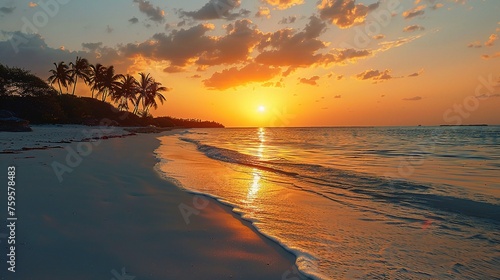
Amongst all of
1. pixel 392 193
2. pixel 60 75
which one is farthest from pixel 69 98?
pixel 392 193

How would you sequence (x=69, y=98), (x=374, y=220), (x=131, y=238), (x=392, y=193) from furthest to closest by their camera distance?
(x=69, y=98), (x=392, y=193), (x=374, y=220), (x=131, y=238)

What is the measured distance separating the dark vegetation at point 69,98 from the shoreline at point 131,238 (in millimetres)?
39023

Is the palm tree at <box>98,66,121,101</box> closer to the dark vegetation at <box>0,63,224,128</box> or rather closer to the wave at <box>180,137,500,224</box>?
the dark vegetation at <box>0,63,224,128</box>

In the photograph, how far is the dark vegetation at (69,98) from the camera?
37281mm

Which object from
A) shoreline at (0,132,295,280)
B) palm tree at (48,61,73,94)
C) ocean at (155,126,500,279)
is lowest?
ocean at (155,126,500,279)

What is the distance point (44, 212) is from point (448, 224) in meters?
7.14

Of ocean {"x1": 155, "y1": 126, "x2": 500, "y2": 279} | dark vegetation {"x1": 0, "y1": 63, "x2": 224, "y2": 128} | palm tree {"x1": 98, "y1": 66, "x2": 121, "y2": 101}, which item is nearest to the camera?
ocean {"x1": 155, "y1": 126, "x2": 500, "y2": 279}

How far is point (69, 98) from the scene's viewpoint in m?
49.5

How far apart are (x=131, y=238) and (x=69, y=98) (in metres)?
54.6

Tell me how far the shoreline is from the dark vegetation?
39.0m

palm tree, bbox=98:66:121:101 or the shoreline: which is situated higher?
palm tree, bbox=98:66:121:101

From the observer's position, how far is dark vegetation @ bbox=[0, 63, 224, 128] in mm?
37281

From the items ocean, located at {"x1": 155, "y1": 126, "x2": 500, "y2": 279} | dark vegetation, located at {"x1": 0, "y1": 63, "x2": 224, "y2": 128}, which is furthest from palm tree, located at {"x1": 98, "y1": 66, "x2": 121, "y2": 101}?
ocean, located at {"x1": 155, "y1": 126, "x2": 500, "y2": 279}

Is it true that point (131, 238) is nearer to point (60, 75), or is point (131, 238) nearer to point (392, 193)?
point (392, 193)
